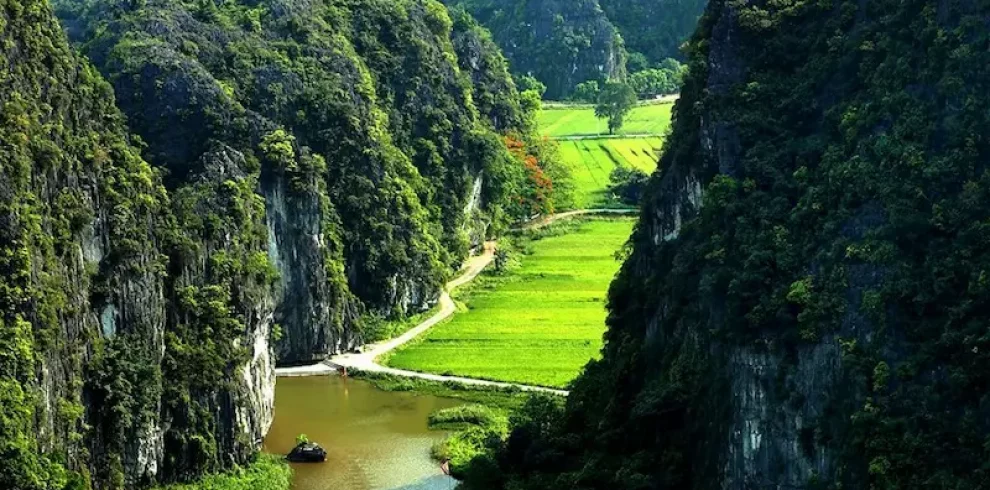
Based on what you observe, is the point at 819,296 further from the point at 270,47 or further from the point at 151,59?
the point at 270,47

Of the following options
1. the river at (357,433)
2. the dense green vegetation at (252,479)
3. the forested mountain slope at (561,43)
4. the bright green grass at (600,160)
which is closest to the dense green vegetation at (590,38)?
the forested mountain slope at (561,43)

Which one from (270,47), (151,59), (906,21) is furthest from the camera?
(270,47)

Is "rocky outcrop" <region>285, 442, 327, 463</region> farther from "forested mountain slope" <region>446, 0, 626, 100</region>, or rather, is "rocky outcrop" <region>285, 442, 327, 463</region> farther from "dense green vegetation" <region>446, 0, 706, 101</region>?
"forested mountain slope" <region>446, 0, 626, 100</region>

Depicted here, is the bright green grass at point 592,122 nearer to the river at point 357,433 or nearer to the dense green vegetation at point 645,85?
the dense green vegetation at point 645,85

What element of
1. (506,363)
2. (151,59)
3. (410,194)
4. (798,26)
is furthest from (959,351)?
(410,194)

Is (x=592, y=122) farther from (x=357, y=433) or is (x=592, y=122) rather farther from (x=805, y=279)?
(x=805, y=279)

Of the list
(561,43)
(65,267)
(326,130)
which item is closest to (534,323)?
(326,130)

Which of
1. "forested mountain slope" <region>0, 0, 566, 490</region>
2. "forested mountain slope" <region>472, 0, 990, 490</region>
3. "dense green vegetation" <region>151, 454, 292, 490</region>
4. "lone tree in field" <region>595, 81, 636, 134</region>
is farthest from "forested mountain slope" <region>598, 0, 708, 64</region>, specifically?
"dense green vegetation" <region>151, 454, 292, 490</region>
